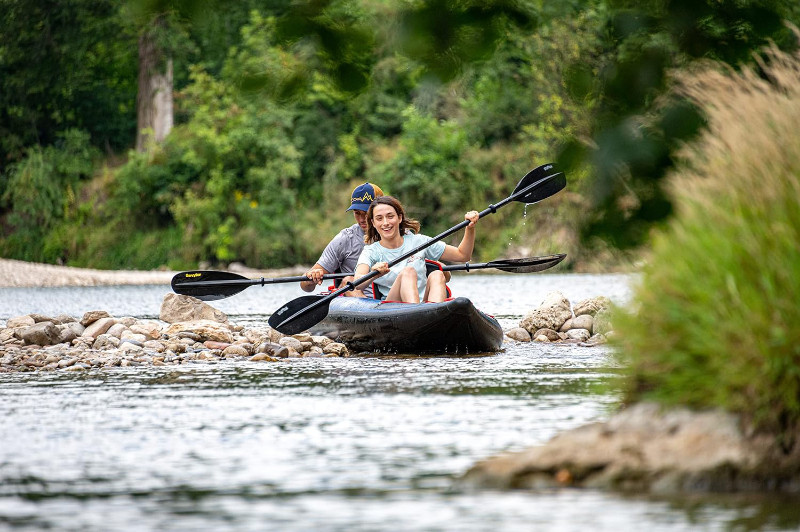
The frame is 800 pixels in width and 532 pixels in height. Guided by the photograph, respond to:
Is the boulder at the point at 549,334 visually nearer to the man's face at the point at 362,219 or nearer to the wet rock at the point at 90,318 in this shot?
the man's face at the point at 362,219

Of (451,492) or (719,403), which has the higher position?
(719,403)

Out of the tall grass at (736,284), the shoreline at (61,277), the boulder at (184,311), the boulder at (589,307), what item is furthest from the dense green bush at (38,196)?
the tall grass at (736,284)

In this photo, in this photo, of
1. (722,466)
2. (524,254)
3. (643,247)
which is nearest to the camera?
(643,247)

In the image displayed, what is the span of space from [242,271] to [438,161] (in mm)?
5580

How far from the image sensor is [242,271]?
3158 centimetres

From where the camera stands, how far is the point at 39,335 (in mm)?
10906

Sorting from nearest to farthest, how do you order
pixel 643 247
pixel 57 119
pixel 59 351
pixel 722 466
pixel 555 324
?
pixel 643 247
pixel 722 466
pixel 59 351
pixel 555 324
pixel 57 119

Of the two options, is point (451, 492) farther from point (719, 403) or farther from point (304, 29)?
point (304, 29)

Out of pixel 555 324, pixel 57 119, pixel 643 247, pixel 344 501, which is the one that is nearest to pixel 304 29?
pixel 643 247

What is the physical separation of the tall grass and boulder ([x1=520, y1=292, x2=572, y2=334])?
7.11 meters

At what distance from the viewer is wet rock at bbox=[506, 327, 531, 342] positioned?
454 inches

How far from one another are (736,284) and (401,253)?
18.8 ft

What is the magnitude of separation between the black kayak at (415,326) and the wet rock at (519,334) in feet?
4.25

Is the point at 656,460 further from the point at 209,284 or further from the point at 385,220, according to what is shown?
the point at 209,284
